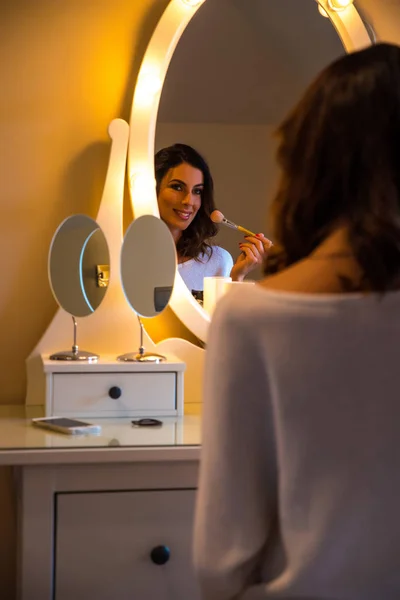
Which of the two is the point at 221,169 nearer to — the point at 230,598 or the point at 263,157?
the point at 263,157

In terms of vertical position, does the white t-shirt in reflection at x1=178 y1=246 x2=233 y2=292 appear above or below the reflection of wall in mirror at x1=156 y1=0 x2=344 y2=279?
below

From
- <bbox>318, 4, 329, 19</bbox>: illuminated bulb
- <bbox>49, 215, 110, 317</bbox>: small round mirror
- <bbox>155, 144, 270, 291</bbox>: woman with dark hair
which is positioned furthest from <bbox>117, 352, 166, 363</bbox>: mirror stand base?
<bbox>318, 4, 329, 19</bbox>: illuminated bulb

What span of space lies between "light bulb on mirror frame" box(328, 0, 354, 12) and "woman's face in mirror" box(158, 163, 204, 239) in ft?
1.66

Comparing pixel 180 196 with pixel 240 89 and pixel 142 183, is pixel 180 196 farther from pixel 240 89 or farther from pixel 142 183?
pixel 240 89

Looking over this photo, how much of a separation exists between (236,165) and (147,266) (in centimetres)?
33

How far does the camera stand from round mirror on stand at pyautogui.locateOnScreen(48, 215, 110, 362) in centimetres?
165

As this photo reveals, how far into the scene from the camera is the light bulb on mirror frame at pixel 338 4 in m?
1.86

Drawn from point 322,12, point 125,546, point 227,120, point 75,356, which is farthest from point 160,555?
point 322,12

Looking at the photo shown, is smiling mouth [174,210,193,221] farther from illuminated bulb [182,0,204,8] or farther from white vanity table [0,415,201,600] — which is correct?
white vanity table [0,415,201,600]

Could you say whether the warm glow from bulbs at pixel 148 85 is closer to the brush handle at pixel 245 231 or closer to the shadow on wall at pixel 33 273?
the shadow on wall at pixel 33 273

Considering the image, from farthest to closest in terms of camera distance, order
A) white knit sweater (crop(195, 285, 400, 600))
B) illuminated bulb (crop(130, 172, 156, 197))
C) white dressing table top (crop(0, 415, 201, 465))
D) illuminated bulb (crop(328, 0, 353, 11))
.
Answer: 1. illuminated bulb (crop(328, 0, 353, 11))
2. illuminated bulb (crop(130, 172, 156, 197))
3. white dressing table top (crop(0, 415, 201, 465))
4. white knit sweater (crop(195, 285, 400, 600))

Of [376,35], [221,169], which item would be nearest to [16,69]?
[221,169]

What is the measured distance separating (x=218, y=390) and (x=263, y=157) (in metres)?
1.14

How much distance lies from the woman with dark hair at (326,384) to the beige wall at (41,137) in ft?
3.37
